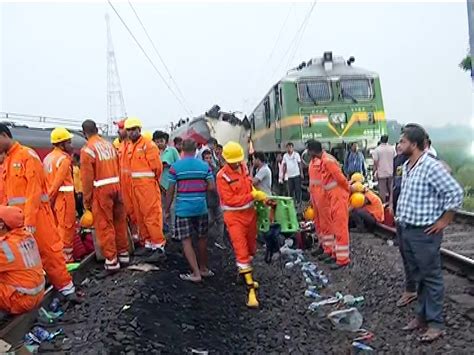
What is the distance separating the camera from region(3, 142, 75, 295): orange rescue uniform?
559cm

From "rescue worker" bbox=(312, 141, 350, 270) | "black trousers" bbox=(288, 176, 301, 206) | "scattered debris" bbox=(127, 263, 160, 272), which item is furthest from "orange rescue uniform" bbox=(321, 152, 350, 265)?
"black trousers" bbox=(288, 176, 301, 206)

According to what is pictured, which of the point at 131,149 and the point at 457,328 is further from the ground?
the point at 131,149

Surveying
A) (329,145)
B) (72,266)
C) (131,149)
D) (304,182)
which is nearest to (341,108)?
(329,145)

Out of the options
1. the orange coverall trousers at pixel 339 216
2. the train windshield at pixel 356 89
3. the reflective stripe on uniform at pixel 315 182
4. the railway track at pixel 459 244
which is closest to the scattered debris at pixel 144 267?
the orange coverall trousers at pixel 339 216

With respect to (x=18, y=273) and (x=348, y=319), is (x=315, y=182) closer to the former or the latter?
(x=348, y=319)

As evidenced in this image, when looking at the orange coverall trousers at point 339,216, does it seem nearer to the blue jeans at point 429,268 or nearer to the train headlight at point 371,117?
the blue jeans at point 429,268

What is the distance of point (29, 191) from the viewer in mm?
5586

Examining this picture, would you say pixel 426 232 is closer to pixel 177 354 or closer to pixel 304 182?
pixel 177 354

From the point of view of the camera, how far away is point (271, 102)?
751 inches

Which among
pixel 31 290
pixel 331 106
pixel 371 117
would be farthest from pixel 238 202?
pixel 371 117

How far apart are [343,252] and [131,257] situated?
3007mm

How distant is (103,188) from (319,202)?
132 inches

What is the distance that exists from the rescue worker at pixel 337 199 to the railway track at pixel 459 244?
1.41 metres

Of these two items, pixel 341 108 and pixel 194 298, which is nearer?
pixel 194 298
